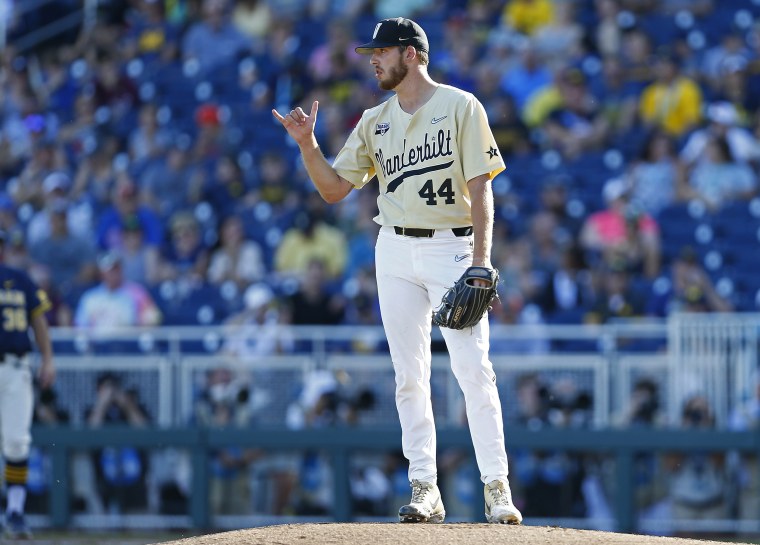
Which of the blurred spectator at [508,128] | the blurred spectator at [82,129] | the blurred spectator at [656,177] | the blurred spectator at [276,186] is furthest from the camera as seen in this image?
the blurred spectator at [82,129]

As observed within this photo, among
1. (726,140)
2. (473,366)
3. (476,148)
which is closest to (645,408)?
(726,140)

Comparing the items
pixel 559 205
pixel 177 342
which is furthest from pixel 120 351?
pixel 559 205

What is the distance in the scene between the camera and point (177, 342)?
497 inches

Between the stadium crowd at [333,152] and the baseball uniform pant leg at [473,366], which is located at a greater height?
the stadium crowd at [333,152]

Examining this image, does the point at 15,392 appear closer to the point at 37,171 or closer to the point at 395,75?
the point at 395,75

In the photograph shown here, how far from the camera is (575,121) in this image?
50.0 feet

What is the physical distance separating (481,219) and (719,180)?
25.8 feet

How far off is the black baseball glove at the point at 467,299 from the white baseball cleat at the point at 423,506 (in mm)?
862

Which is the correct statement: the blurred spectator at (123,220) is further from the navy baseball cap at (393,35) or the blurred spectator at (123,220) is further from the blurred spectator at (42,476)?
the navy baseball cap at (393,35)

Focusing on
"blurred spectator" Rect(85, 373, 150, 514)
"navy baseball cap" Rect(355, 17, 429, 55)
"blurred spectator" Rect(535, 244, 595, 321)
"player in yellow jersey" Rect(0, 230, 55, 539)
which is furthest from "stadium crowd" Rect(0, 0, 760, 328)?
"navy baseball cap" Rect(355, 17, 429, 55)

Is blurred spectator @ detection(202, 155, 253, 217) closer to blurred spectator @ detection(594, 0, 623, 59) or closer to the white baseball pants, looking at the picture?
blurred spectator @ detection(594, 0, 623, 59)

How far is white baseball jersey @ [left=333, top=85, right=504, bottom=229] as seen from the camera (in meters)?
6.91

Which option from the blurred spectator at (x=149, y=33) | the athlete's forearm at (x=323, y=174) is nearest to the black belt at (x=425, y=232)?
the athlete's forearm at (x=323, y=174)

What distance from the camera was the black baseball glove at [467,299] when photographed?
6.73 m
